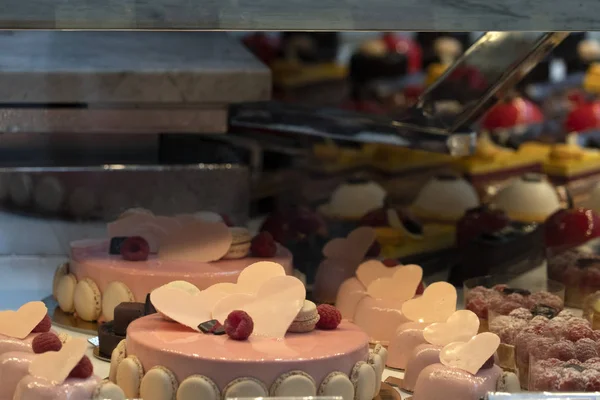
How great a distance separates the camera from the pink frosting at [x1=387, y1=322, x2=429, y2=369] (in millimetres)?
2115

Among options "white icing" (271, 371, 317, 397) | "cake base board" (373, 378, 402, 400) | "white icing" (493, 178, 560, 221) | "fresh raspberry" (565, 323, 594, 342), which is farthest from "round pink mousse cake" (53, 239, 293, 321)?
"white icing" (493, 178, 560, 221)

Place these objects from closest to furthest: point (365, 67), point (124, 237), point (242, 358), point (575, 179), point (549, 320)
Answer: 1. point (242, 358)
2. point (549, 320)
3. point (124, 237)
4. point (575, 179)
5. point (365, 67)

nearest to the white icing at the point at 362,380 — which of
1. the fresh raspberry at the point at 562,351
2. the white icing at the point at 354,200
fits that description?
the fresh raspberry at the point at 562,351

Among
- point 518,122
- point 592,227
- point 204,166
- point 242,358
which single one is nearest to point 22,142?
point 204,166

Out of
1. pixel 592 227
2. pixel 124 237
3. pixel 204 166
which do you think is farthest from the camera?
pixel 592 227

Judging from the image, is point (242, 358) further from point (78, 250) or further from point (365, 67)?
point (365, 67)

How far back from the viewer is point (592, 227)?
3.10 m

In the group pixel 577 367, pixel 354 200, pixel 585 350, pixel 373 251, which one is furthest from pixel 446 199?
pixel 577 367

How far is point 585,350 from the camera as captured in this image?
1974 millimetres

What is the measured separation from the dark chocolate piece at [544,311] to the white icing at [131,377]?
84 centimetres

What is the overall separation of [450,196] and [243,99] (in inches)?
32.2

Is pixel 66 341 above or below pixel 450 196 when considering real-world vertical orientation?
above

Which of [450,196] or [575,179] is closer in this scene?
[450,196]

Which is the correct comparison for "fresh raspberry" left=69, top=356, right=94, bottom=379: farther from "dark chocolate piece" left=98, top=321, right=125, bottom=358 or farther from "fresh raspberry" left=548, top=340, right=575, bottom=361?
"fresh raspberry" left=548, top=340, right=575, bottom=361
